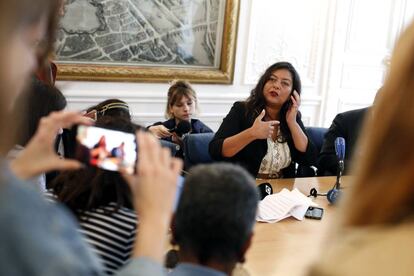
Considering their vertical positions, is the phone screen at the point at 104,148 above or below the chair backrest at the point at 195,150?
above

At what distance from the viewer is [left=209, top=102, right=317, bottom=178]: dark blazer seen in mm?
3023

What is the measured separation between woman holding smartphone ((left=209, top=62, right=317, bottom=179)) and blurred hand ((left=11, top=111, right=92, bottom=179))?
1.87 meters

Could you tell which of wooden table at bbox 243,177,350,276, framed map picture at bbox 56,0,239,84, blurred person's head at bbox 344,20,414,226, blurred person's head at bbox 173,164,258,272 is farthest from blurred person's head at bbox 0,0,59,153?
framed map picture at bbox 56,0,239,84

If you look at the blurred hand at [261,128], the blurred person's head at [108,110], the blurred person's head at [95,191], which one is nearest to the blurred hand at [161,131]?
the blurred hand at [261,128]

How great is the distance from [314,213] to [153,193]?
150 cm

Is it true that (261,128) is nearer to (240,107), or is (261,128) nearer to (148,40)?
(240,107)

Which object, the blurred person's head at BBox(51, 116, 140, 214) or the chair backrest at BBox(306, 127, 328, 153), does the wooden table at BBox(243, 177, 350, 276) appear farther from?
the chair backrest at BBox(306, 127, 328, 153)

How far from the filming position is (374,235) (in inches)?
24.3

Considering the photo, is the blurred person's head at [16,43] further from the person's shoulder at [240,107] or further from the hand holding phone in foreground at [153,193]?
the person's shoulder at [240,107]

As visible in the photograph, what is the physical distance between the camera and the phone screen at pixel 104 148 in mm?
1141

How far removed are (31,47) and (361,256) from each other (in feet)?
1.55

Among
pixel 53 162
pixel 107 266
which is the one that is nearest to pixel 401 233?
pixel 53 162

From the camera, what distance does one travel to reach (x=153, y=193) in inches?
38.3

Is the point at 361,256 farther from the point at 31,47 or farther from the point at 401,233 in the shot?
the point at 31,47
